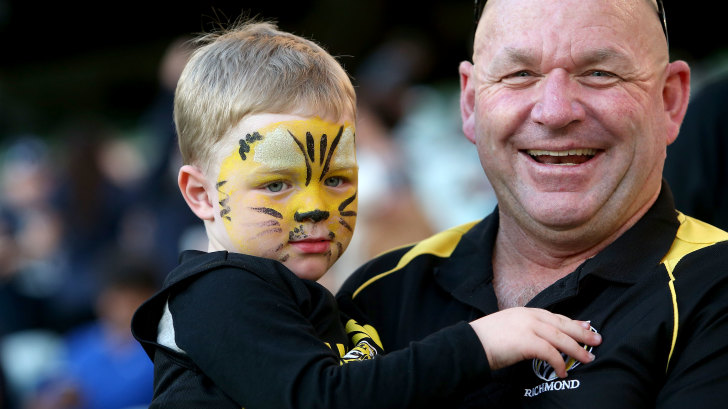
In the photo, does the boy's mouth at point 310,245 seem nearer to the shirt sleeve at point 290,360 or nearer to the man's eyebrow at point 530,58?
the shirt sleeve at point 290,360

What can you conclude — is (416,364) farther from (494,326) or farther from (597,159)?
(597,159)

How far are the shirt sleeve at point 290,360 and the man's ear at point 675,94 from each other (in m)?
0.99

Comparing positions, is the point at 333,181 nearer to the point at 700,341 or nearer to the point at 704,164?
the point at 700,341

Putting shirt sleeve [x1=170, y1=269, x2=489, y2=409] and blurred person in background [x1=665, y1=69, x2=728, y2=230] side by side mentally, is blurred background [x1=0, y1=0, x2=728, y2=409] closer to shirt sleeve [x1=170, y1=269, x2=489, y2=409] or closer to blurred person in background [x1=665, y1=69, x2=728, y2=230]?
blurred person in background [x1=665, y1=69, x2=728, y2=230]

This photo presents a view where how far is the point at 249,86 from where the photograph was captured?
97.4 inches

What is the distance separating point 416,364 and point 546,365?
0.40m

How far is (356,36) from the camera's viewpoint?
985 cm

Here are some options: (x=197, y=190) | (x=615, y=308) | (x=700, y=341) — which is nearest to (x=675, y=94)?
(x=615, y=308)

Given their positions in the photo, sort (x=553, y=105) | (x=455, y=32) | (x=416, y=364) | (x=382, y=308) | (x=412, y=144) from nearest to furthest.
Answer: (x=416, y=364) < (x=553, y=105) < (x=382, y=308) < (x=412, y=144) < (x=455, y=32)

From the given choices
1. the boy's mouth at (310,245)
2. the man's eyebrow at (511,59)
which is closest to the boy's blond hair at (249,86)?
the boy's mouth at (310,245)

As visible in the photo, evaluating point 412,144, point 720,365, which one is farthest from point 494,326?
point 412,144

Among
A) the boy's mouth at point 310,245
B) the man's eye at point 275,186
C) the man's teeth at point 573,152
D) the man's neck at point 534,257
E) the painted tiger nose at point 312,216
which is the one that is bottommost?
the man's neck at point 534,257

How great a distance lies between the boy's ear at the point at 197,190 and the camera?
2.60 meters

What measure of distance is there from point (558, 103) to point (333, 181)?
24.7 inches
